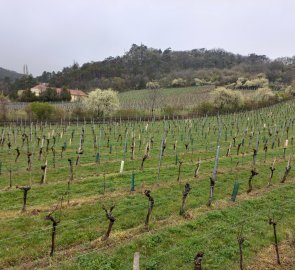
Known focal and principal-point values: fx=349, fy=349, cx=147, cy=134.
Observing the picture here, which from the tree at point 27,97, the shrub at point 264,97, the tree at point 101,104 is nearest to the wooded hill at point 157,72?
the tree at point 27,97

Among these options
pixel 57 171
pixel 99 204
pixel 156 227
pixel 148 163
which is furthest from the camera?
pixel 148 163

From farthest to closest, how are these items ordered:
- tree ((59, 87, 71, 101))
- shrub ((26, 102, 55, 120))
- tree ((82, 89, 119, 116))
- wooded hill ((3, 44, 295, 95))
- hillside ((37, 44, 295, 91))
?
hillside ((37, 44, 295, 91)) < wooded hill ((3, 44, 295, 95)) < tree ((59, 87, 71, 101)) < tree ((82, 89, 119, 116)) < shrub ((26, 102, 55, 120))

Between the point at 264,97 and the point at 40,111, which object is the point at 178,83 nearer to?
the point at 264,97

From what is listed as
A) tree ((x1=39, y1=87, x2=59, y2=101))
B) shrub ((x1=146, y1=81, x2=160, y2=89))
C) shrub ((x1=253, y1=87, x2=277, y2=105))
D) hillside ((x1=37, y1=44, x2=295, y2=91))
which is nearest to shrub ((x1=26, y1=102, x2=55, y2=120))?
tree ((x1=39, y1=87, x2=59, y2=101))

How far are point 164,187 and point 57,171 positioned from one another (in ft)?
19.9

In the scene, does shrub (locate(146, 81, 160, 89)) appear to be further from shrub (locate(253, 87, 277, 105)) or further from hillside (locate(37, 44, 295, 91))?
shrub (locate(253, 87, 277, 105))

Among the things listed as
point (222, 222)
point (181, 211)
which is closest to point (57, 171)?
point (181, 211)

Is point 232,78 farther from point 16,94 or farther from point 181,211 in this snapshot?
point 181,211

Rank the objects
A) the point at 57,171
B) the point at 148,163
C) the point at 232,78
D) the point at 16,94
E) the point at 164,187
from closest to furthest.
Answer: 1. the point at 164,187
2. the point at 57,171
3. the point at 148,163
4. the point at 16,94
5. the point at 232,78

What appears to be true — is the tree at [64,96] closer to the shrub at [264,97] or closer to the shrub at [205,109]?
the shrub at [205,109]

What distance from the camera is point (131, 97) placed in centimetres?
8488

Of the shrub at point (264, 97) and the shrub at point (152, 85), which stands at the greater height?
the shrub at point (152, 85)

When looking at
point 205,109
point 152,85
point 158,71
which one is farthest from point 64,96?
point 158,71

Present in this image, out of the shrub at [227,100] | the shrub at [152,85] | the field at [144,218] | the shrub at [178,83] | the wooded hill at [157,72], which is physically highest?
the wooded hill at [157,72]
